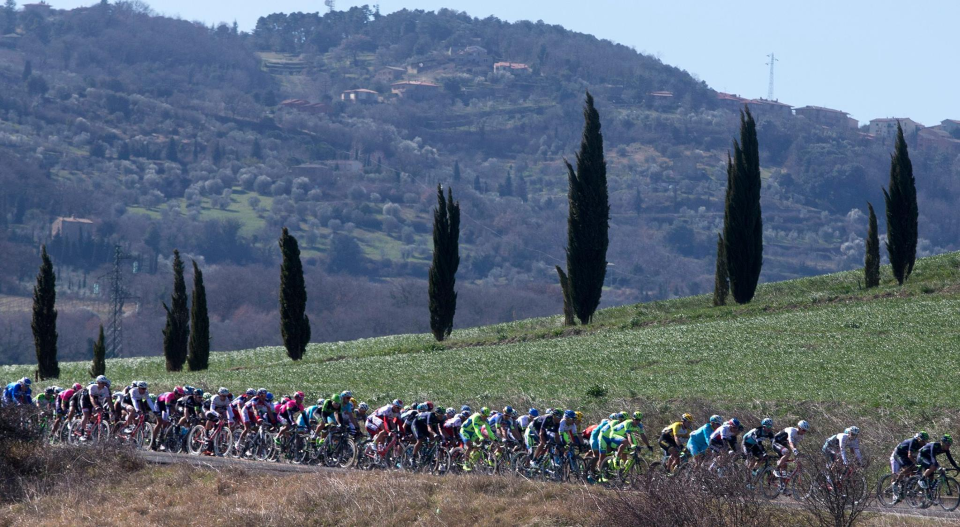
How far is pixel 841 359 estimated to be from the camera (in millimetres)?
31625

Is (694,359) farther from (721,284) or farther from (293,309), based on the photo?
(293,309)

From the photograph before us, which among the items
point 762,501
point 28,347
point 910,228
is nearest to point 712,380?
point 762,501

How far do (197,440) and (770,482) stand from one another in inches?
563

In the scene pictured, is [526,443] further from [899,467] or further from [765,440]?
[899,467]

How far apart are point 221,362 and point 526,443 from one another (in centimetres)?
3120

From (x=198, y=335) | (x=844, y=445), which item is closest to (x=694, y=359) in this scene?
(x=844, y=445)

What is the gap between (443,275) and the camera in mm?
48281

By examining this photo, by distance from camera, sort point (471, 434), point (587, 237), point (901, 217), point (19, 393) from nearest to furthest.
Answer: point (471, 434) → point (19, 393) → point (901, 217) → point (587, 237)

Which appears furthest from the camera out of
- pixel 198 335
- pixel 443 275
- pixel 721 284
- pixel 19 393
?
pixel 443 275

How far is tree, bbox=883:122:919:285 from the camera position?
4491 cm

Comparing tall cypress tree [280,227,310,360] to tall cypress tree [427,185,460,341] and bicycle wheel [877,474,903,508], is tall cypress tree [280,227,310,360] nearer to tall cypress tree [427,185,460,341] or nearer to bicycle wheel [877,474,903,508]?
tall cypress tree [427,185,460,341]

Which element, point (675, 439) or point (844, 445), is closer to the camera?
point (844, 445)

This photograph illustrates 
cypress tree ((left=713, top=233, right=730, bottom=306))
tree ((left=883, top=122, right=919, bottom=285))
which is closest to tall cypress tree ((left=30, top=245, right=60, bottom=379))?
cypress tree ((left=713, top=233, right=730, bottom=306))

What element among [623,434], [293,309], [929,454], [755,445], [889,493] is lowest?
[293,309]
